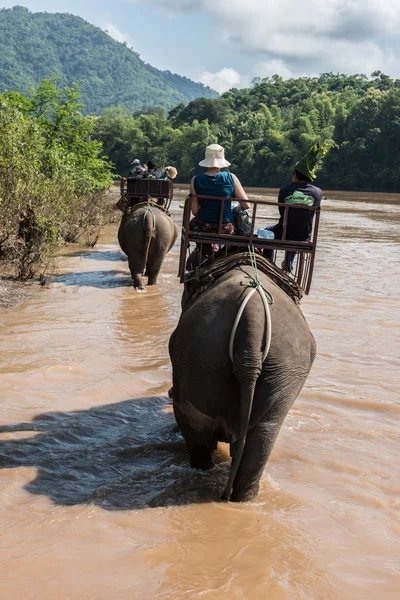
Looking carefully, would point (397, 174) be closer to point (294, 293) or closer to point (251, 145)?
point (251, 145)

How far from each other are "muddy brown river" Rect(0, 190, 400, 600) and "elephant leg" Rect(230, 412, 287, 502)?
16 centimetres

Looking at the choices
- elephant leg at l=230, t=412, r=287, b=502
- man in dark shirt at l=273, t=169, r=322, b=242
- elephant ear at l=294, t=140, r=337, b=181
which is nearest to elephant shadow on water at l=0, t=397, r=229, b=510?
elephant leg at l=230, t=412, r=287, b=502

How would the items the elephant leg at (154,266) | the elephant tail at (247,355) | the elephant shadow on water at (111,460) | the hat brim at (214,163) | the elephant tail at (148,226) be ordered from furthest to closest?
1. the elephant leg at (154,266)
2. the elephant tail at (148,226)
3. the hat brim at (214,163)
4. the elephant shadow on water at (111,460)
5. the elephant tail at (247,355)

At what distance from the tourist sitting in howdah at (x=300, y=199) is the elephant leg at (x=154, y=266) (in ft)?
19.4

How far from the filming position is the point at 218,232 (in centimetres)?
525

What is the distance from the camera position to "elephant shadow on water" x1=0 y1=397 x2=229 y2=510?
445 cm

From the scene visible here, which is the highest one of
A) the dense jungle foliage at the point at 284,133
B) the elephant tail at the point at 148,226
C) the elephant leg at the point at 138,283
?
the dense jungle foliage at the point at 284,133

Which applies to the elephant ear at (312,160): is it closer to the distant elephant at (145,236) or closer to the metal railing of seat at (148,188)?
the distant elephant at (145,236)

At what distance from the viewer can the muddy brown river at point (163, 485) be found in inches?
141

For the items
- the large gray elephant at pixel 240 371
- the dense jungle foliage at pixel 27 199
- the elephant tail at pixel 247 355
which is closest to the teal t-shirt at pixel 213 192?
the large gray elephant at pixel 240 371

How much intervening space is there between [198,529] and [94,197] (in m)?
18.5

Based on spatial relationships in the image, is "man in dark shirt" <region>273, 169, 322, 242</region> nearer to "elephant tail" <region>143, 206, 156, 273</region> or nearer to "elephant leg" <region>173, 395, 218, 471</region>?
"elephant leg" <region>173, 395, 218, 471</region>

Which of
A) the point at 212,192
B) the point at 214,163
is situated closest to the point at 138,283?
the point at 212,192

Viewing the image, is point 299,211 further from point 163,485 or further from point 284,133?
point 284,133
